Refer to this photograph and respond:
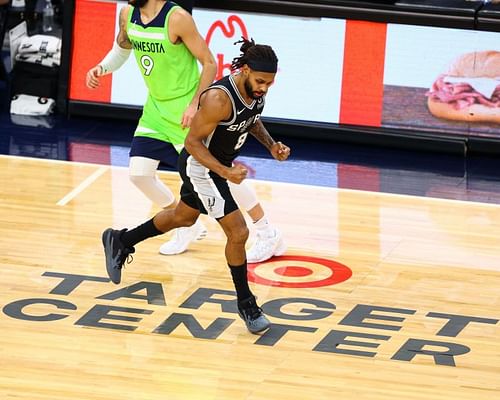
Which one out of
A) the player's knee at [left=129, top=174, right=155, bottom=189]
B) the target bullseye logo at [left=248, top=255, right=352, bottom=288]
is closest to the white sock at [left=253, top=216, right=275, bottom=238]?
the target bullseye logo at [left=248, top=255, right=352, bottom=288]

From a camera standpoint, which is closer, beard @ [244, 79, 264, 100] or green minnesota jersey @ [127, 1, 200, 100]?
beard @ [244, 79, 264, 100]

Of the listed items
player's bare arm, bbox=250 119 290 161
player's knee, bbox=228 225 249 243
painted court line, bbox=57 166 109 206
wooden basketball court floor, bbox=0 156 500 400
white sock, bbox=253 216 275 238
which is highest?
player's bare arm, bbox=250 119 290 161

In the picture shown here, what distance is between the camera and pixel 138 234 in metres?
7.43

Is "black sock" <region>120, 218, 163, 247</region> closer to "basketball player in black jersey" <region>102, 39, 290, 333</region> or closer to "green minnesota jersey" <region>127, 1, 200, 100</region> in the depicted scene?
"basketball player in black jersey" <region>102, 39, 290, 333</region>

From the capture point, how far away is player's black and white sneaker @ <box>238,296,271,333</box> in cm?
673

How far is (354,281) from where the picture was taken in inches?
303

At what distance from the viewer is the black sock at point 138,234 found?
7.40 meters

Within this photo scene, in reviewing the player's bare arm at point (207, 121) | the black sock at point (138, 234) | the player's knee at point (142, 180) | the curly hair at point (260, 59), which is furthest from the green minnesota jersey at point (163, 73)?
the curly hair at point (260, 59)

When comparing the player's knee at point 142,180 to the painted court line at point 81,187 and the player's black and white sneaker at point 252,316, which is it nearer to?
the painted court line at point 81,187

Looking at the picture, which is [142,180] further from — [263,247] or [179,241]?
[263,247]

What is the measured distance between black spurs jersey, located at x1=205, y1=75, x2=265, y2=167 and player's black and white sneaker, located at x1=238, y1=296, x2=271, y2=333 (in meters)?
0.74

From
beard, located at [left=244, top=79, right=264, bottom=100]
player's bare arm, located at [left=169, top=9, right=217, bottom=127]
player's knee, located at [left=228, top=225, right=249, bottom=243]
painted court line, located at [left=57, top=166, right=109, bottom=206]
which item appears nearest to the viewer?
beard, located at [left=244, top=79, right=264, bottom=100]

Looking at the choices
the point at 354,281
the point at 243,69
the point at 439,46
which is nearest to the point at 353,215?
the point at 354,281

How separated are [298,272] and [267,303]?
0.62 m
